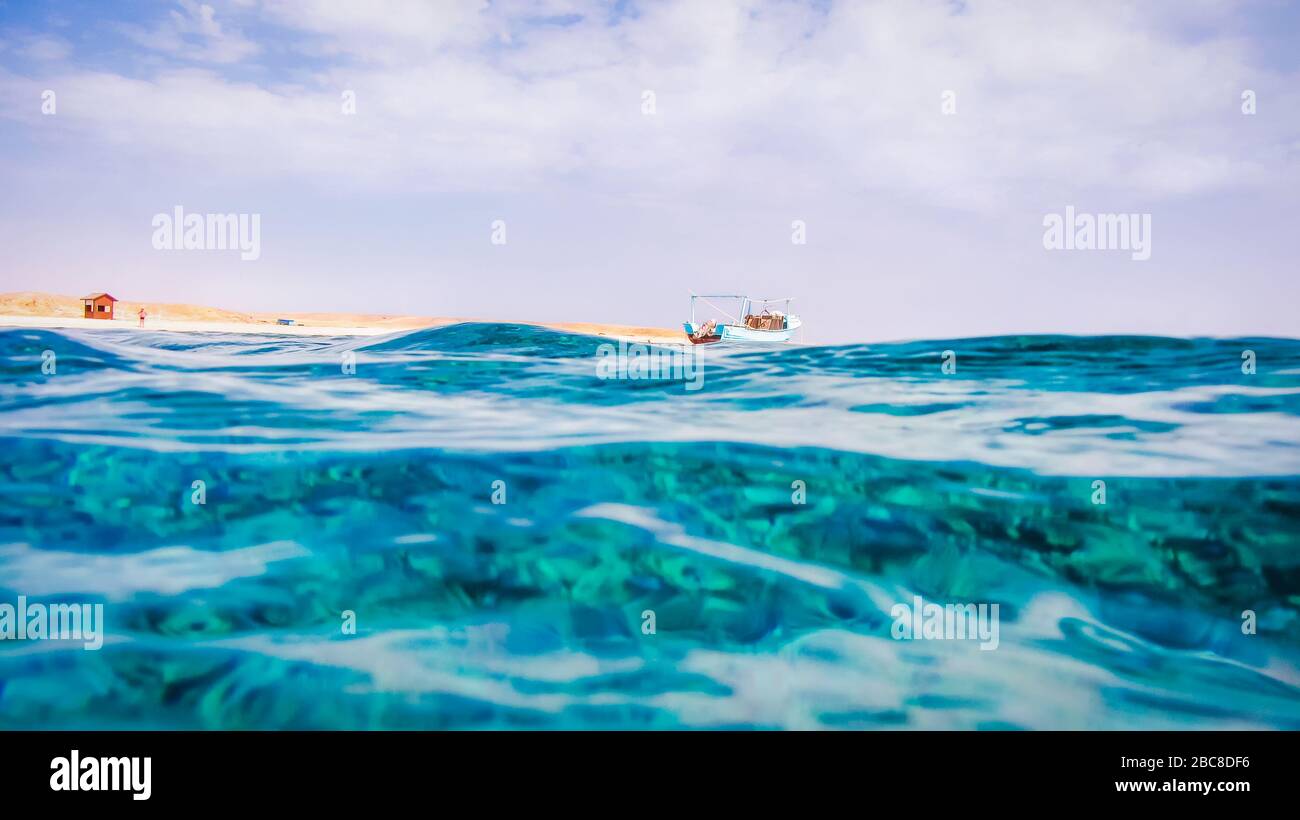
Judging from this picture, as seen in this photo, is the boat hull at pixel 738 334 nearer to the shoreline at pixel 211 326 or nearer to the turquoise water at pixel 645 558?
the shoreline at pixel 211 326

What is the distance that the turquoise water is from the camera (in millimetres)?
1914

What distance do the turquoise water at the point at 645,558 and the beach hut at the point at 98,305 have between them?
4083 centimetres

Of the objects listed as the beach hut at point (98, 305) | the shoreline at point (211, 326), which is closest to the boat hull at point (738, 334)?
the shoreline at point (211, 326)

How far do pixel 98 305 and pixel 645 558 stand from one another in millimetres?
46823

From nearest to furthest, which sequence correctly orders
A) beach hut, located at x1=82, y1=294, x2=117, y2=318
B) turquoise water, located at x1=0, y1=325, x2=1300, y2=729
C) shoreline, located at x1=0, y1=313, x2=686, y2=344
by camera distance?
turquoise water, located at x1=0, y1=325, x2=1300, y2=729, shoreline, located at x1=0, y1=313, x2=686, y2=344, beach hut, located at x1=82, y1=294, x2=117, y2=318

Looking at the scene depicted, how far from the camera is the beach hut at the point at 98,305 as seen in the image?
3831cm

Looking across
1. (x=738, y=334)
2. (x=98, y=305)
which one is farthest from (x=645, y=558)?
(x=98, y=305)

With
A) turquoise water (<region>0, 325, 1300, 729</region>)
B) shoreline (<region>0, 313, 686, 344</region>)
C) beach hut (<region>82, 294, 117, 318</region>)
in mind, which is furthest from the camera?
beach hut (<region>82, 294, 117, 318</region>)

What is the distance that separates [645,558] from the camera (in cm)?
282

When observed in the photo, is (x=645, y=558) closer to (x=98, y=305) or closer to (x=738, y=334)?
(x=738, y=334)

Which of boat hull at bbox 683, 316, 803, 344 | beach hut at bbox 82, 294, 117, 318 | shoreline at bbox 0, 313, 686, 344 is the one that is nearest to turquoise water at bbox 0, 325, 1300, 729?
shoreline at bbox 0, 313, 686, 344

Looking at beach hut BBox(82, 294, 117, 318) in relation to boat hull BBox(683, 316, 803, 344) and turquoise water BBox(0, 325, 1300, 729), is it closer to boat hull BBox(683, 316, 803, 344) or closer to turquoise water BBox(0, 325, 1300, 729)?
boat hull BBox(683, 316, 803, 344)

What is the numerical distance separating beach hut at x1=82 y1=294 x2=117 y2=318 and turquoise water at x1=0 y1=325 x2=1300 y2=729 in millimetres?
40827
